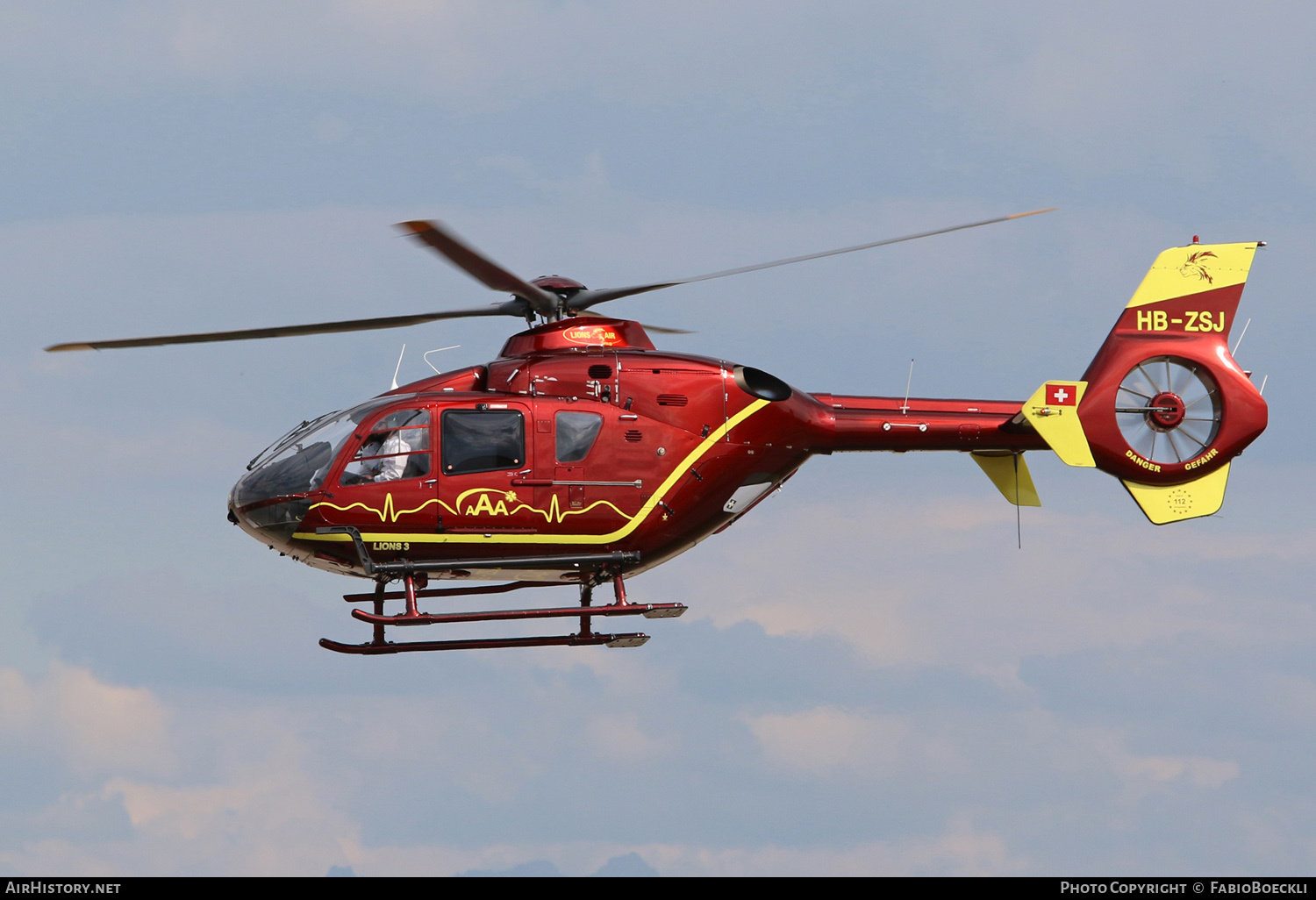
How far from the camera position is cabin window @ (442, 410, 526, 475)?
22875 millimetres

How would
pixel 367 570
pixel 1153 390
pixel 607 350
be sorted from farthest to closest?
1. pixel 1153 390
2. pixel 607 350
3. pixel 367 570

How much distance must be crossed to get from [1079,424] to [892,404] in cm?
311

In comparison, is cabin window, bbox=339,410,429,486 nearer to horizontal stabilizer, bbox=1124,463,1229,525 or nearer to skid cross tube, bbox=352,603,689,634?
skid cross tube, bbox=352,603,689,634

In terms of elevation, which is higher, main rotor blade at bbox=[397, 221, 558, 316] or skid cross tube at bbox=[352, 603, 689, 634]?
main rotor blade at bbox=[397, 221, 558, 316]

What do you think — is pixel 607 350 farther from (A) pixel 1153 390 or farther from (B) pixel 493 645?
(A) pixel 1153 390

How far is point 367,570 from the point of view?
22688 mm

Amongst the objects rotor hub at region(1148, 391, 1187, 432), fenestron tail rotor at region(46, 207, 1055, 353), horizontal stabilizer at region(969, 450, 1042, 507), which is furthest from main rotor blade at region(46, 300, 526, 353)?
rotor hub at region(1148, 391, 1187, 432)

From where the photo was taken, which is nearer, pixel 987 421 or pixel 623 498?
pixel 623 498

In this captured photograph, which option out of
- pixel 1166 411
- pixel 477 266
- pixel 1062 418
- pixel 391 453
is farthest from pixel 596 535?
pixel 1166 411

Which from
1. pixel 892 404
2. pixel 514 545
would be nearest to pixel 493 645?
pixel 514 545

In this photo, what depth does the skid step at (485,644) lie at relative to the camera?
74.2 ft

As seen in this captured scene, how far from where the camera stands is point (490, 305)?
25.0 metres

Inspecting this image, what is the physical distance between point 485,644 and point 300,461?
3.67m

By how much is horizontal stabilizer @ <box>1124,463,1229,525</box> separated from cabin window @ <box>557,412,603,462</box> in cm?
898
